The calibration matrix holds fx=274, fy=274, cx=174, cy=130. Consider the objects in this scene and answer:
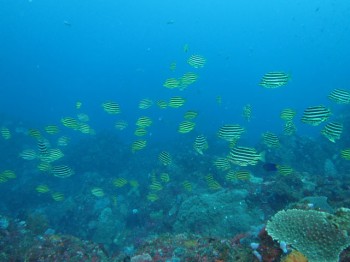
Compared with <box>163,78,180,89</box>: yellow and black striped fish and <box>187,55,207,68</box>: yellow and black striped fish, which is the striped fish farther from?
<box>163,78,180,89</box>: yellow and black striped fish

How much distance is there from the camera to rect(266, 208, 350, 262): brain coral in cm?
362

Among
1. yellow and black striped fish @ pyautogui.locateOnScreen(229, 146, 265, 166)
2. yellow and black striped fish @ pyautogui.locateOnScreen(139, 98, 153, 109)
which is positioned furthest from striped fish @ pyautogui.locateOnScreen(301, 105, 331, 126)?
yellow and black striped fish @ pyautogui.locateOnScreen(139, 98, 153, 109)

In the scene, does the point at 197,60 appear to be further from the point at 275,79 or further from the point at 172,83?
the point at 275,79

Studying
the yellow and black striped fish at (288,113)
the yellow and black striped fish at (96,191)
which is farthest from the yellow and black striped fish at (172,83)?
the yellow and black striped fish at (96,191)

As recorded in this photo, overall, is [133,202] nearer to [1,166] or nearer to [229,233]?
[229,233]

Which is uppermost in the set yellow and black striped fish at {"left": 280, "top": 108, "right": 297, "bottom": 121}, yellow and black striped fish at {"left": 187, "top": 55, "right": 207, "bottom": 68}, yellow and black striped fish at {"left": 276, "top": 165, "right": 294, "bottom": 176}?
yellow and black striped fish at {"left": 187, "top": 55, "right": 207, "bottom": 68}

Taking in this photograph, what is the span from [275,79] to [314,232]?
5814mm

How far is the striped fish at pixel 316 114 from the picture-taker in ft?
25.0

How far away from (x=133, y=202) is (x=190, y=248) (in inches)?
414

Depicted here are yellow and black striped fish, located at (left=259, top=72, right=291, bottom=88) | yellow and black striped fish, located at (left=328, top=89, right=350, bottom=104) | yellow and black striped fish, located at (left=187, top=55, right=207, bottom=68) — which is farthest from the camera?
yellow and black striped fish, located at (left=187, top=55, right=207, bottom=68)

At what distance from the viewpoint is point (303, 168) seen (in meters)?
17.1

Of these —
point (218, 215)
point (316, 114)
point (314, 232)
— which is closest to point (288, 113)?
point (316, 114)

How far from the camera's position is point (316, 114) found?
25.3 ft

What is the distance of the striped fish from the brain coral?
13.3 ft
